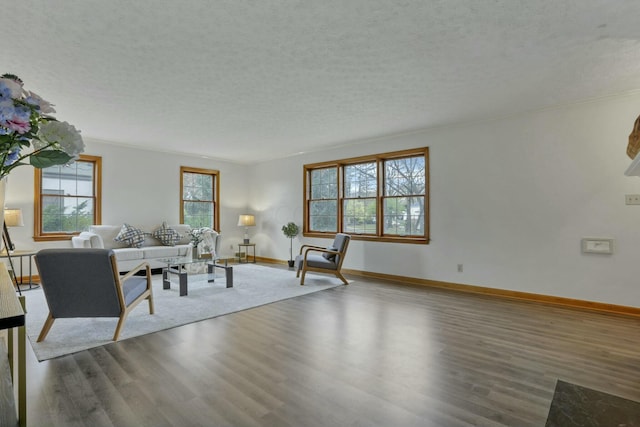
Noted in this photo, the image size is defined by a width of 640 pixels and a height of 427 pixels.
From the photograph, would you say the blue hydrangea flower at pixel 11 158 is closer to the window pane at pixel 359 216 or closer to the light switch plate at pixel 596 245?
the light switch plate at pixel 596 245

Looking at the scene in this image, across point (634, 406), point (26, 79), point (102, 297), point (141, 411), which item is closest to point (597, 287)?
point (634, 406)

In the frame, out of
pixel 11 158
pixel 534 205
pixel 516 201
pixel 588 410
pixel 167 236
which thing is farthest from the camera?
pixel 167 236

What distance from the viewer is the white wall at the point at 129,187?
5.26m

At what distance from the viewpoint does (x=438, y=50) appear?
2723 mm

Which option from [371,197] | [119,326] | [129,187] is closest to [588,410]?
[119,326]

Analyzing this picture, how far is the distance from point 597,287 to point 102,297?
209 inches

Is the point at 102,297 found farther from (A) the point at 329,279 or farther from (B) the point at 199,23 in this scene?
(A) the point at 329,279

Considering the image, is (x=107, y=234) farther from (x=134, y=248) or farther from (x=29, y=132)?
(x=29, y=132)

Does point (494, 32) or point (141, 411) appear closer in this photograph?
point (141, 411)

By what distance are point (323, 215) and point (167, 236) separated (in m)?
3.11

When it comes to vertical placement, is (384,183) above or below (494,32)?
below

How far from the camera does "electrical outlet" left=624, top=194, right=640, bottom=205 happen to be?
3627 mm

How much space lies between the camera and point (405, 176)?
565cm

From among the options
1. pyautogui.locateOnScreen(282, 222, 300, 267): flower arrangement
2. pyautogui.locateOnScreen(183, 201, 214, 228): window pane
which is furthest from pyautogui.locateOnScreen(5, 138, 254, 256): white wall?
pyautogui.locateOnScreen(282, 222, 300, 267): flower arrangement
